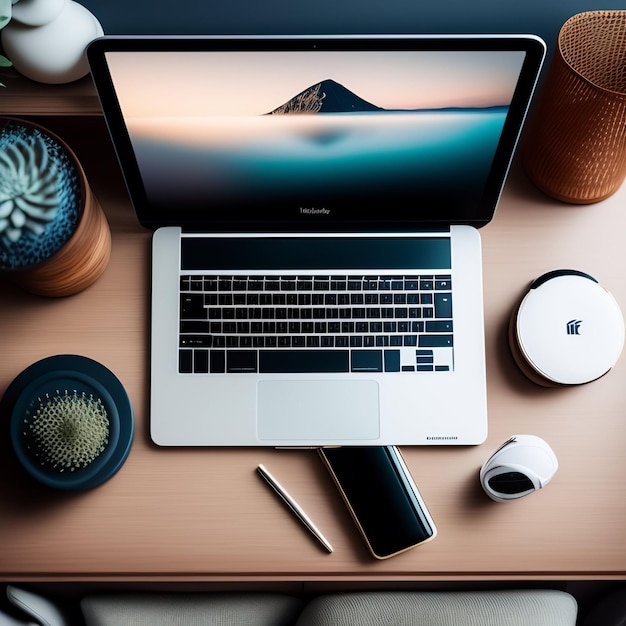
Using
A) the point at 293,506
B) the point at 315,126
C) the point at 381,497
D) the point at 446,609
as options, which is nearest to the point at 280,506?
the point at 293,506

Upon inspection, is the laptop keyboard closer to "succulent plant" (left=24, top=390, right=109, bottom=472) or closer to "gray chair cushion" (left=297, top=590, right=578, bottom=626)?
"succulent plant" (left=24, top=390, right=109, bottom=472)

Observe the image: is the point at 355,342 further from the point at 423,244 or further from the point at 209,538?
the point at 209,538

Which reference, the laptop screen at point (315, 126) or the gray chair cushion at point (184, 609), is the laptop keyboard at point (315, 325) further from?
the gray chair cushion at point (184, 609)

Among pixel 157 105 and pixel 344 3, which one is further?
pixel 344 3

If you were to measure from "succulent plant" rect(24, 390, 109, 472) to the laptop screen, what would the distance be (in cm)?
24

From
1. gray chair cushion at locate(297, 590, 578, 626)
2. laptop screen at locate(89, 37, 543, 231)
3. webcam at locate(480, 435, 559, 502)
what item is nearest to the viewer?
laptop screen at locate(89, 37, 543, 231)

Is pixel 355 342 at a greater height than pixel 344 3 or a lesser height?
lesser

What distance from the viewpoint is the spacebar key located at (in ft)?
2.64

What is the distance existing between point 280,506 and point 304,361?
0.59ft

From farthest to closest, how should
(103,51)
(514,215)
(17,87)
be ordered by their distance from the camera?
(514,215) < (17,87) < (103,51)

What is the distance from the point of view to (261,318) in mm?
807

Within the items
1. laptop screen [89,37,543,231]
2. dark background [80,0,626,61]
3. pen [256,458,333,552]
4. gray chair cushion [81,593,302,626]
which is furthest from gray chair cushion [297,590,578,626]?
dark background [80,0,626,61]

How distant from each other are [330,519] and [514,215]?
45 cm

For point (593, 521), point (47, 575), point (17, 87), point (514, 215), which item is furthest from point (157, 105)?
point (593, 521)
